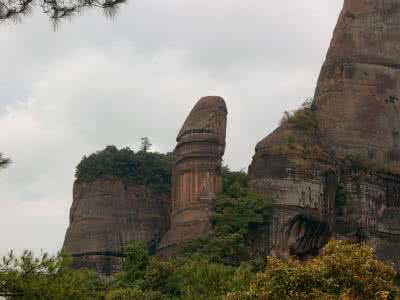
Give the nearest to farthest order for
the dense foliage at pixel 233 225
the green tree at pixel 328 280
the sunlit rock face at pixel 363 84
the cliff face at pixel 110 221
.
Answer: the green tree at pixel 328 280
the dense foliage at pixel 233 225
the sunlit rock face at pixel 363 84
the cliff face at pixel 110 221

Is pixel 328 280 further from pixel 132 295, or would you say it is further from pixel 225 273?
pixel 132 295

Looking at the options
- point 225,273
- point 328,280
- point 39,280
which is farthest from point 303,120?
point 39,280

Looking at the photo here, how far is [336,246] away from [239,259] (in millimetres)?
22426

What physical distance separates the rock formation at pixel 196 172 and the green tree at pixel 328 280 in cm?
2607

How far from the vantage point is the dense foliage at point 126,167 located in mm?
67000

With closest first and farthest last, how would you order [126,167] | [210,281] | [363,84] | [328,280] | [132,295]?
[328,280] < [210,281] < [132,295] < [363,84] < [126,167]

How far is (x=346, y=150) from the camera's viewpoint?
62.0 meters

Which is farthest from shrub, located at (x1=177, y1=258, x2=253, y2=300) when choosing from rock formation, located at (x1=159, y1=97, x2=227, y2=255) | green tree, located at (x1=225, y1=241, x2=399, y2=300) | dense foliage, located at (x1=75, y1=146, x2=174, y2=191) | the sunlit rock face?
dense foliage, located at (x1=75, y1=146, x2=174, y2=191)

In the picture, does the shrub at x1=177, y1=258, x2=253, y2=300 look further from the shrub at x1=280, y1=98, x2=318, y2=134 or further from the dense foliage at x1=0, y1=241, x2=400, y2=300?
the shrub at x1=280, y1=98, x2=318, y2=134

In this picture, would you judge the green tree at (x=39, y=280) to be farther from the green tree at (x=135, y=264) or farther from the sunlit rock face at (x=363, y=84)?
the sunlit rock face at (x=363, y=84)

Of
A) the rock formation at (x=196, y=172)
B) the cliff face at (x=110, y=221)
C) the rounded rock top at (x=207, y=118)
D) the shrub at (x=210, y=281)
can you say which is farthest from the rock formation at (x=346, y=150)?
the shrub at (x=210, y=281)

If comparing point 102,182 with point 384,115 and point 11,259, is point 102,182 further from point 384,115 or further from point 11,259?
point 11,259

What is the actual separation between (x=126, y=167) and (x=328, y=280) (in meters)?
36.5

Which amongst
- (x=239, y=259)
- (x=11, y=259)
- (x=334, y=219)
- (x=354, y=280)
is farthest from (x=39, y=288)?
(x=334, y=219)
